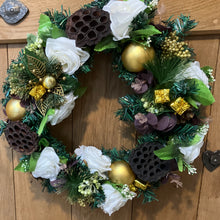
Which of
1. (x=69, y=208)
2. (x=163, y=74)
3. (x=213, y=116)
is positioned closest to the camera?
(x=163, y=74)

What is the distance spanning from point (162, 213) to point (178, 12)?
2.34 ft

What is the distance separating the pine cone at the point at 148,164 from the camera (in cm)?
60

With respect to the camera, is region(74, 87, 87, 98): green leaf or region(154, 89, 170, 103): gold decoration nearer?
region(154, 89, 170, 103): gold decoration

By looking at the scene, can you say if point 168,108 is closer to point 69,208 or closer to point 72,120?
point 72,120

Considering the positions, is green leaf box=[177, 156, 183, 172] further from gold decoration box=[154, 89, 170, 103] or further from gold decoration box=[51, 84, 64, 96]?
→ gold decoration box=[51, 84, 64, 96]

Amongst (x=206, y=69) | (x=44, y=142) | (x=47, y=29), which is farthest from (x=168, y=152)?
(x=47, y=29)

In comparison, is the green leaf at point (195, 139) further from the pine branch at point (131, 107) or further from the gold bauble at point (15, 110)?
the gold bauble at point (15, 110)

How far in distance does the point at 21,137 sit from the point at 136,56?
0.42m

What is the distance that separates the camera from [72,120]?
29.5 inches

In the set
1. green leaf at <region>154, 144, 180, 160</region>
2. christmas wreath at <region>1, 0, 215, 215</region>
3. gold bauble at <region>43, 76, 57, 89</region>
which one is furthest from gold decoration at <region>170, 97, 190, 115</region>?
gold bauble at <region>43, 76, 57, 89</region>

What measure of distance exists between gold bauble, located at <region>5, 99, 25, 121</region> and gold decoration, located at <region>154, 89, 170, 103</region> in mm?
402

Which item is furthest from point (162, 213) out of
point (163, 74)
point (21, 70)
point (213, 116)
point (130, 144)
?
point (21, 70)

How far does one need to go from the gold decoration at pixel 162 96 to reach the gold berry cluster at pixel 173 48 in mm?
108

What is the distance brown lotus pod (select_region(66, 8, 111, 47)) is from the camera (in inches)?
22.3
